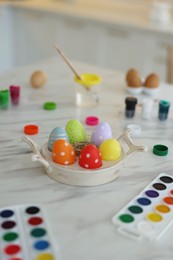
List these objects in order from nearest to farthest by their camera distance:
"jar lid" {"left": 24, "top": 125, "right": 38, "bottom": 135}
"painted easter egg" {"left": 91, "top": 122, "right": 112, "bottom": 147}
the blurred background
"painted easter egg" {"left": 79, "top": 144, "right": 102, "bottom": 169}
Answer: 1. "painted easter egg" {"left": 79, "top": 144, "right": 102, "bottom": 169}
2. "painted easter egg" {"left": 91, "top": 122, "right": 112, "bottom": 147}
3. "jar lid" {"left": 24, "top": 125, "right": 38, "bottom": 135}
4. the blurred background

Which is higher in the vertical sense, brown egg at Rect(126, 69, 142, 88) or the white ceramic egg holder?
brown egg at Rect(126, 69, 142, 88)

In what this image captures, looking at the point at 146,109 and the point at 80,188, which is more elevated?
the point at 146,109

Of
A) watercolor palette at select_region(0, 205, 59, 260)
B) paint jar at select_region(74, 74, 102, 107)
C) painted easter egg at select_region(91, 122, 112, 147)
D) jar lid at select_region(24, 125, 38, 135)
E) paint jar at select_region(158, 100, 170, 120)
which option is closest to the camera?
watercolor palette at select_region(0, 205, 59, 260)

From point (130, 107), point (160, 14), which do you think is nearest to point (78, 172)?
point (130, 107)

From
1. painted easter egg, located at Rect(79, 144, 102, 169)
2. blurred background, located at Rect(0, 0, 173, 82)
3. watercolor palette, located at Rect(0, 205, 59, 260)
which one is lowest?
watercolor palette, located at Rect(0, 205, 59, 260)

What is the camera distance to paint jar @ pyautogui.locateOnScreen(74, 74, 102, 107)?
1.62 meters

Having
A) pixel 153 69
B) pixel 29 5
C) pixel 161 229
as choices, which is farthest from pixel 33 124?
pixel 29 5

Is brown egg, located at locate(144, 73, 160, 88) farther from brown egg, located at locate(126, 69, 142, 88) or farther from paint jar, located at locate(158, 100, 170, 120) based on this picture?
paint jar, located at locate(158, 100, 170, 120)

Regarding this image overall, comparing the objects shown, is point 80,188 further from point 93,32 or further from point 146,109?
point 93,32

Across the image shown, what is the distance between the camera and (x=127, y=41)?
3.04 m

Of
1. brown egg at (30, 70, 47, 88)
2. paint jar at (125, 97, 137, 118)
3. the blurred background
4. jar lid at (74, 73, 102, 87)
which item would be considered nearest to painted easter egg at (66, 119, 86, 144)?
paint jar at (125, 97, 137, 118)

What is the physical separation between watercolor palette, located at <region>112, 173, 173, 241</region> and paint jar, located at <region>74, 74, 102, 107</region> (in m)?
0.62

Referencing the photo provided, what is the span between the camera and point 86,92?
1643 millimetres

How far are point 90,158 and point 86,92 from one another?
648 millimetres
